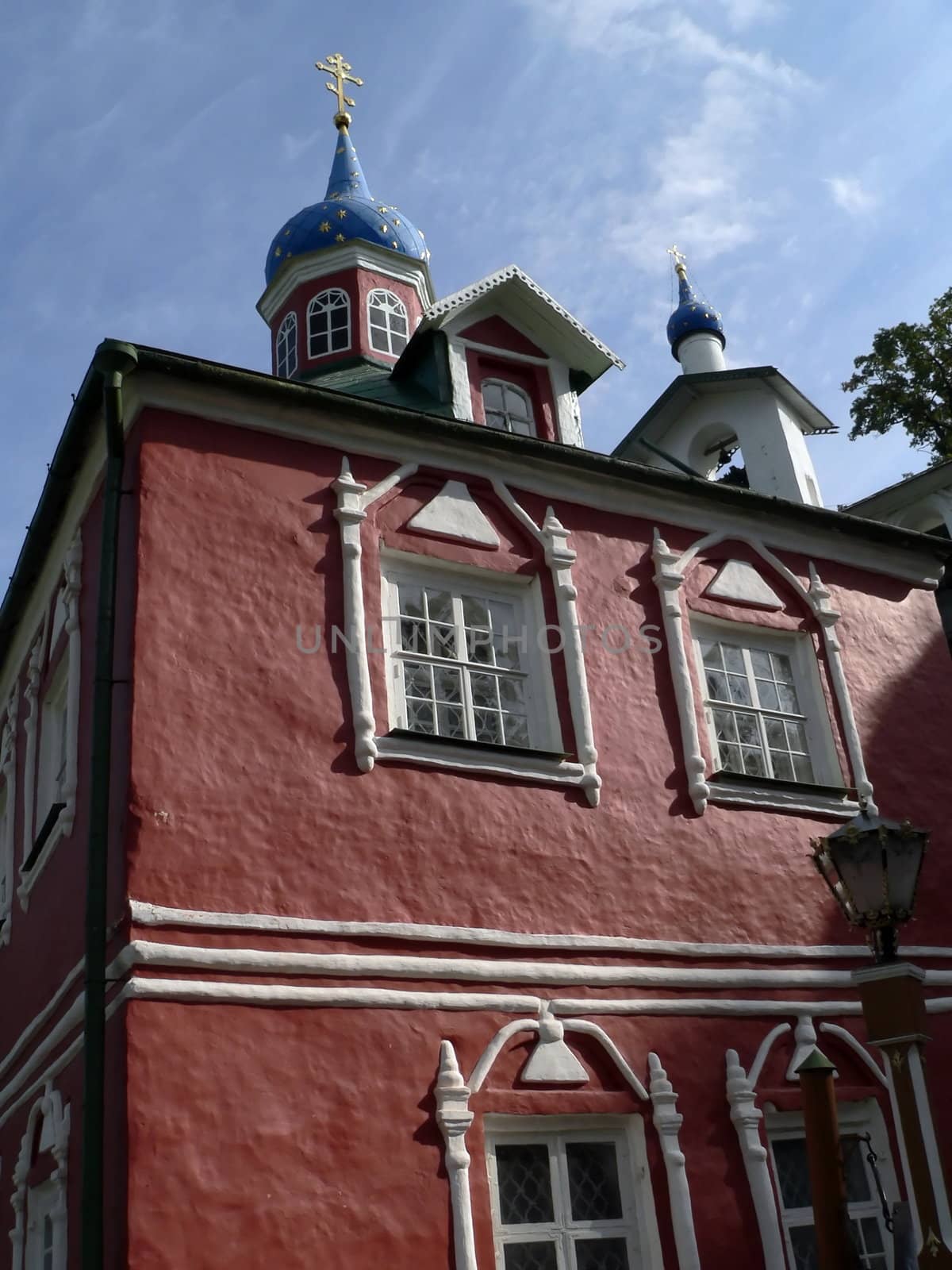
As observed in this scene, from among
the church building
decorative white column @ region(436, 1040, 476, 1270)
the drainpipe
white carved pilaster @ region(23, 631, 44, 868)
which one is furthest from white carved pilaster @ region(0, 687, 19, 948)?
decorative white column @ region(436, 1040, 476, 1270)

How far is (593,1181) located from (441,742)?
9.37 ft

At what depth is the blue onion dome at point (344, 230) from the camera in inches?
600

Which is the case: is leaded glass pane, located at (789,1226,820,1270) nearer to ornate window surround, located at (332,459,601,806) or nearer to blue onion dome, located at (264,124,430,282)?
ornate window surround, located at (332,459,601,806)

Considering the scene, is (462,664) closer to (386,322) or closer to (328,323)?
(386,322)

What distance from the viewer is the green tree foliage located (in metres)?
21.8

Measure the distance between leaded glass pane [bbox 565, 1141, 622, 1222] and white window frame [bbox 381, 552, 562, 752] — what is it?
2621mm

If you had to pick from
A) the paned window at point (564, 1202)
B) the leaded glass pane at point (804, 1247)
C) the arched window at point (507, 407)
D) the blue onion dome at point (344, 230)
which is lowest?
the leaded glass pane at point (804, 1247)

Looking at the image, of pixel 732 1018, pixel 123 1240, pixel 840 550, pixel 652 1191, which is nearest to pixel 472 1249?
pixel 652 1191

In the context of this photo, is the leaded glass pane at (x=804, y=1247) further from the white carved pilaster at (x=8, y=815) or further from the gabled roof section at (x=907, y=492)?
the gabled roof section at (x=907, y=492)

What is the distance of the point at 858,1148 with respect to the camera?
9844mm

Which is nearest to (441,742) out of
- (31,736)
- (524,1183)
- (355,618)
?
(355,618)

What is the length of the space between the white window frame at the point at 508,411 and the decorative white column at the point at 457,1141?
5481 millimetres

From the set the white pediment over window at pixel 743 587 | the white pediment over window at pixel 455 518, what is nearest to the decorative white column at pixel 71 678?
the white pediment over window at pixel 455 518

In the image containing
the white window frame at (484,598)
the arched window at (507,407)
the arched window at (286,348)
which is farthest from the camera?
the arched window at (286,348)
